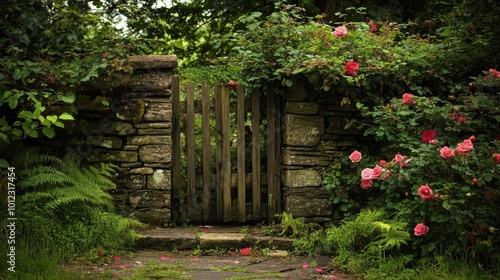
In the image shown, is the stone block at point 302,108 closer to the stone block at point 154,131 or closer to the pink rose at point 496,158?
the stone block at point 154,131

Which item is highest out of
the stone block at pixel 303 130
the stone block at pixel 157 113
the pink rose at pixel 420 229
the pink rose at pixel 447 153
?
the stone block at pixel 157 113

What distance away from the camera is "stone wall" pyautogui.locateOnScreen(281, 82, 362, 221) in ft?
18.8

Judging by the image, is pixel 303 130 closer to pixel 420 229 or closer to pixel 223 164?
pixel 223 164

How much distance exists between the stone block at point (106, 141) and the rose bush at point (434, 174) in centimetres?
218

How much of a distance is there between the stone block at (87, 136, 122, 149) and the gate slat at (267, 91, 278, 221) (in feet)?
5.10

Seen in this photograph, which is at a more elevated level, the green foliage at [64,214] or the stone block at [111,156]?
the stone block at [111,156]

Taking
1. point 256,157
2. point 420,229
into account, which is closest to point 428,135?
point 420,229

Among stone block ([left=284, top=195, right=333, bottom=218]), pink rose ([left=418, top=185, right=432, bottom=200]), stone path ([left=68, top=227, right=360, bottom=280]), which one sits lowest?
stone path ([left=68, top=227, right=360, bottom=280])

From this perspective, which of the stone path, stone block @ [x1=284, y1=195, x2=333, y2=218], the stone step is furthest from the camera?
stone block @ [x1=284, y1=195, x2=333, y2=218]

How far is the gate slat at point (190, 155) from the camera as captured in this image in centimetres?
589

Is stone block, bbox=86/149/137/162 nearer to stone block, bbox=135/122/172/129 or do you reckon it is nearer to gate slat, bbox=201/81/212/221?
stone block, bbox=135/122/172/129

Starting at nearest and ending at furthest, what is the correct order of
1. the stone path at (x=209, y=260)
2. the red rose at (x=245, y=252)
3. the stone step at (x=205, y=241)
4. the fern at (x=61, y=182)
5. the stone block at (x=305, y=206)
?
the stone path at (x=209, y=260) → the fern at (x=61, y=182) → the red rose at (x=245, y=252) → the stone step at (x=205, y=241) → the stone block at (x=305, y=206)

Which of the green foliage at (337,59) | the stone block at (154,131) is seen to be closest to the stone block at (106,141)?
the stone block at (154,131)

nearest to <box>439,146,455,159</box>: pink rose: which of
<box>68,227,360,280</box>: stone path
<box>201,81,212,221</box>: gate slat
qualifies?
<box>68,227,360,280</box>: stone path
